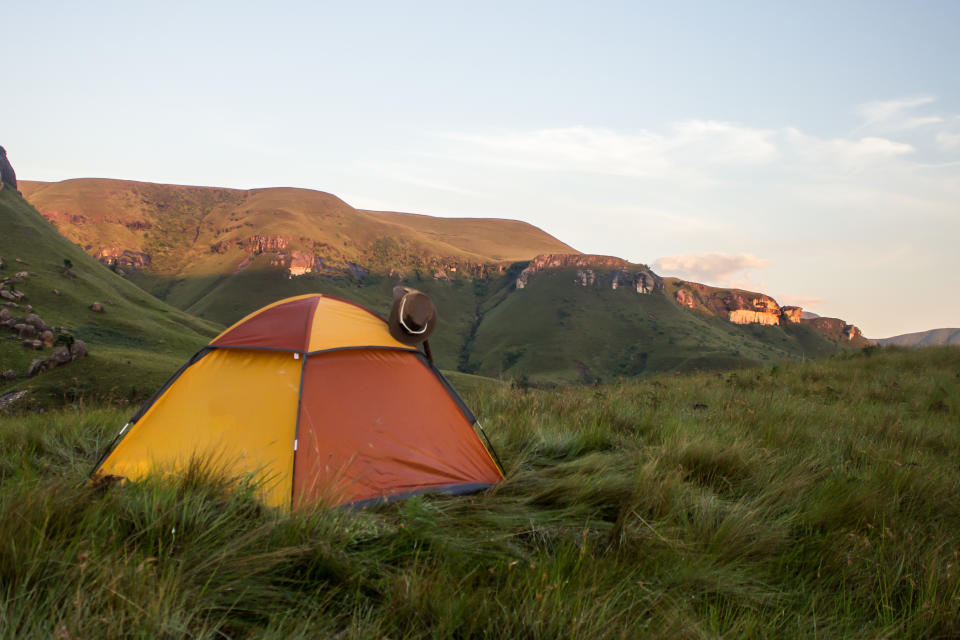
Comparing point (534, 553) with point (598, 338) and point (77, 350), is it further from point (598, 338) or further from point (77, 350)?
point (598, 338)

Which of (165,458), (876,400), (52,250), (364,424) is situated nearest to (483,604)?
(364,424)

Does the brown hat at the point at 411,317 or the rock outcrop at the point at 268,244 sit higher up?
the rock outcrop at the point at 268,244

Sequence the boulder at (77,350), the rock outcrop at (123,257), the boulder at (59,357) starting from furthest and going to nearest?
the rock outcrop at (123,257) → the boulder at (77,350) → the boulder at (59,357)

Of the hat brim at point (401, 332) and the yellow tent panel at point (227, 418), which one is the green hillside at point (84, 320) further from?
the hat brim at point (401, 332)

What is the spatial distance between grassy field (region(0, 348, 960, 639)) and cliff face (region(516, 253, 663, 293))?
16307cm

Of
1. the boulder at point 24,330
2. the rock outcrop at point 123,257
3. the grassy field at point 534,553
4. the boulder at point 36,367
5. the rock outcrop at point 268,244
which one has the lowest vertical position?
the boulder at point 36,367

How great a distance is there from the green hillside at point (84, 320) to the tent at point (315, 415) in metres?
35.9

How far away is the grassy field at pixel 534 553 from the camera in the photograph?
1944 millimetres

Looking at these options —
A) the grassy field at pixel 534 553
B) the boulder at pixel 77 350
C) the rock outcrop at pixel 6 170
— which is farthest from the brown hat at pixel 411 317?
the rock outcrop at pixel 6 170

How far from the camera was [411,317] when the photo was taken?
480 centimetres

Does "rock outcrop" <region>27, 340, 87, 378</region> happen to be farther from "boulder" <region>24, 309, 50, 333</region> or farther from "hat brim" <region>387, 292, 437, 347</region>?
"hat brim" <region>387, 292, 437, 347</region>

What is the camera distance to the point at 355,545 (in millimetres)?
2756

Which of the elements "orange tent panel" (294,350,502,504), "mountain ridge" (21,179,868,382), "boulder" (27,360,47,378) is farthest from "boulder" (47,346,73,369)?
"mountain ridge" (21,179,868,382)

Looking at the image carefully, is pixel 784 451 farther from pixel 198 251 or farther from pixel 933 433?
pixel 198 251
